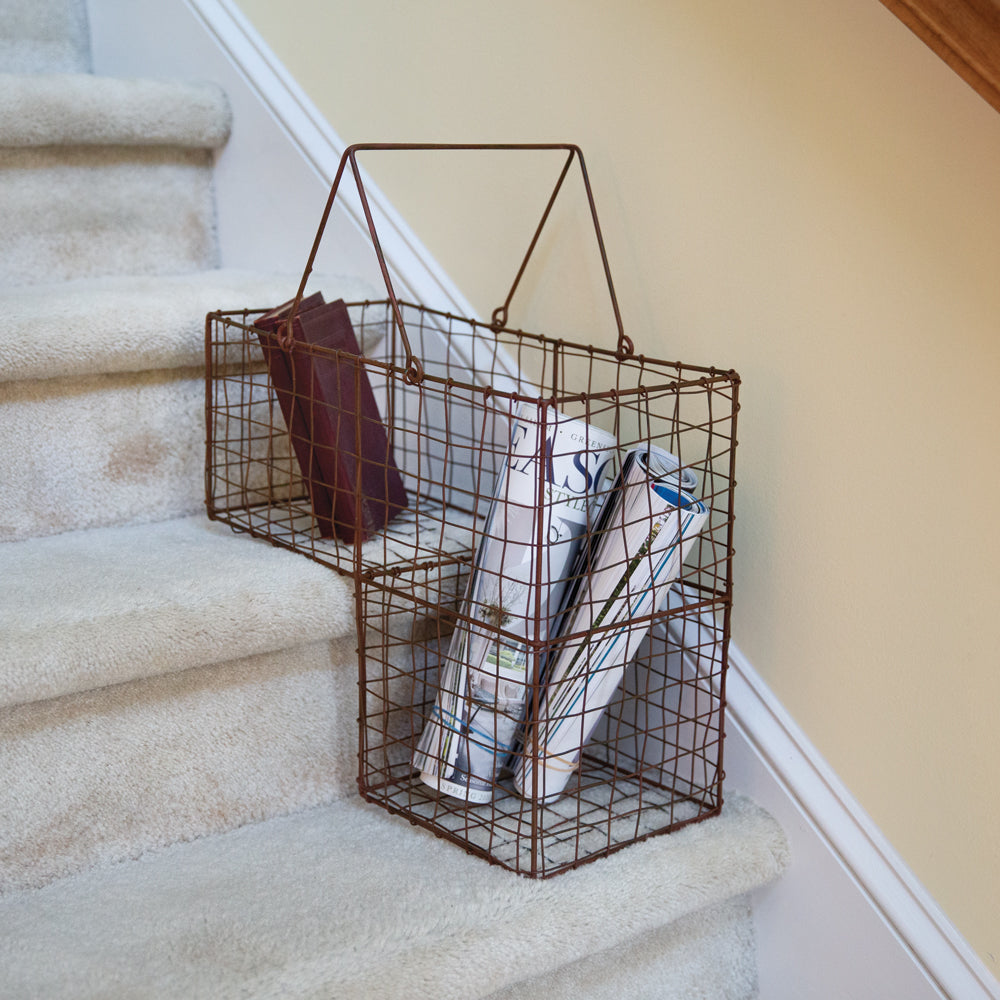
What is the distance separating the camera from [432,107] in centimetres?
113

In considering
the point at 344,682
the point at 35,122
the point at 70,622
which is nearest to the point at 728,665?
the point at 344,682

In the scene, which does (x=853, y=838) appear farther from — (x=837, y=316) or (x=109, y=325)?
(x=109, y=325)

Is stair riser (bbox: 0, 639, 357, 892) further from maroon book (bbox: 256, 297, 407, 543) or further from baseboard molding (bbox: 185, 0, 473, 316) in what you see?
baseboard molding (bbox: 185, 0, 473, 316)

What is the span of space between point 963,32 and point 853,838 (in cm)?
58

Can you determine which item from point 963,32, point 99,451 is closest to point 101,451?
point 99,451

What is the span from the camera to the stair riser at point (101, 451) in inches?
39.4

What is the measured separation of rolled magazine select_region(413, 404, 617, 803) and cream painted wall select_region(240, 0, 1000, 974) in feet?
0.53

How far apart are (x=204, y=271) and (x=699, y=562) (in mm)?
745

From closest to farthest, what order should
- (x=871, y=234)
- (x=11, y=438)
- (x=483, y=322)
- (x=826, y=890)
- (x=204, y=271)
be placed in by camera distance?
(x=871, y=234)
(x=826, y=890)
(x=11, y=438)
(x=483, y=322)
(x=204, y=271)

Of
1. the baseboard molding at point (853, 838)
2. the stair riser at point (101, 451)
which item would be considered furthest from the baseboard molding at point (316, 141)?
the baseboard molding at point (853, 838)

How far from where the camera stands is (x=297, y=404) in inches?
38.4

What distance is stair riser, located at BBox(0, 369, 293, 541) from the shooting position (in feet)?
3.28

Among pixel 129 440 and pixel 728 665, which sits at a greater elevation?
pixel 129 440

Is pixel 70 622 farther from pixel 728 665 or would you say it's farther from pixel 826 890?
pixel 826 890
